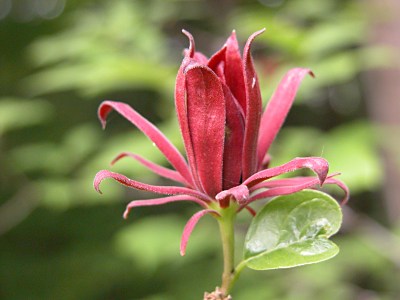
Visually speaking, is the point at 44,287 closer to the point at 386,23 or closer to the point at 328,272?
the point at 328,272

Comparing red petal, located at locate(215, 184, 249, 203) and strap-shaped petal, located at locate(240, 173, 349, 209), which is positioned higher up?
red petal, located at locate(215, 184, 249, 203)

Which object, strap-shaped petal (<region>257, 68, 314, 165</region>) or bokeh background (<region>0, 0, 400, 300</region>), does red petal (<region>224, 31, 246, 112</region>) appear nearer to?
strap-shaped petal (<region>257, 68, 314, 165</region>)

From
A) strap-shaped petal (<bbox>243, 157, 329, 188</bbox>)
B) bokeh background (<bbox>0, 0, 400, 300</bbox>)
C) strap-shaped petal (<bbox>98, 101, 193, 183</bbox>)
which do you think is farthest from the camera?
bokeh background (<bbox>0, 0, 400, 300</bbox>)

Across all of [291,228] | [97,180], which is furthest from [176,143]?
[97,180]

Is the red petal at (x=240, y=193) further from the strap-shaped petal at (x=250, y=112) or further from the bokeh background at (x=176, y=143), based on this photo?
the bokeh background at (x=176, y=143)

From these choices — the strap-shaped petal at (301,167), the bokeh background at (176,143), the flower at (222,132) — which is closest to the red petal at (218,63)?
the flower at (222,132)

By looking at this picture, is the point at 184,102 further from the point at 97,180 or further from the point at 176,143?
the point at 176,143

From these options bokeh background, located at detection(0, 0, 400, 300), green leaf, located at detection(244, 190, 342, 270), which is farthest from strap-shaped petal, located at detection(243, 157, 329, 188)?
bokeh background, located at detection(0, 0, 400, 300)
